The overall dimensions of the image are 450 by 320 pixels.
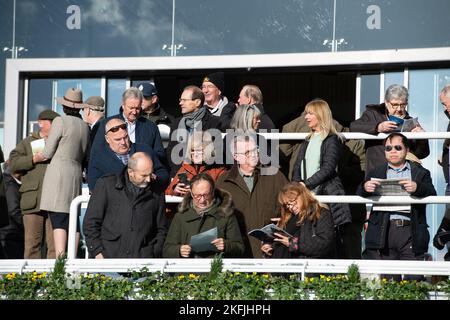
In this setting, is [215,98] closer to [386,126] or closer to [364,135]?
[364,135]

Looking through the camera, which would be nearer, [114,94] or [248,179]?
[248,179]

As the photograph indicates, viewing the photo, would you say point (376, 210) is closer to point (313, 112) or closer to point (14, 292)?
point (313, 112)

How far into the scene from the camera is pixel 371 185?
10.3 m

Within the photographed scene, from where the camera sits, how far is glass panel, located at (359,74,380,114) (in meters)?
13.7

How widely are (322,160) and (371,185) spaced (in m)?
0.71

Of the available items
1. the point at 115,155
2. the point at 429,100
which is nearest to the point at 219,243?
the point at 115,155

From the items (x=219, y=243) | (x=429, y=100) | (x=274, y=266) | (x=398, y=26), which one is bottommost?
(x=274, y=266)

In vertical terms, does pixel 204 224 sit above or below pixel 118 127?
below

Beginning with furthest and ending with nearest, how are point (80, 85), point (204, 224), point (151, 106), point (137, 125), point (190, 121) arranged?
point (80, 85) → point (151, 106) → point (190, 121) → point (137, 125) → point (204, 224)

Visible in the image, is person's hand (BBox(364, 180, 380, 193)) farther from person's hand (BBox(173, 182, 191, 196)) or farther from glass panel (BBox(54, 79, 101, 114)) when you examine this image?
glass panel (BBox(54, 79, 101, 114))

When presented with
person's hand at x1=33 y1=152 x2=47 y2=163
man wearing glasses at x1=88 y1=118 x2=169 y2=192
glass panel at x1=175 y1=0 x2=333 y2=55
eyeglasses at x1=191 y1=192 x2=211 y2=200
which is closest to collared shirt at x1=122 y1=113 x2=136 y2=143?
man wearing glasses at x1=88 y1=118 x2=169 y2=192

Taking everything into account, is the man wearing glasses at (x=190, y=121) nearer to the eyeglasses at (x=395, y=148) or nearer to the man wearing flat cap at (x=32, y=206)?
the man wearing flat cap at (x=32, y=206)

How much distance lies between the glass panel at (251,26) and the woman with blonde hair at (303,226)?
383 centimetres
